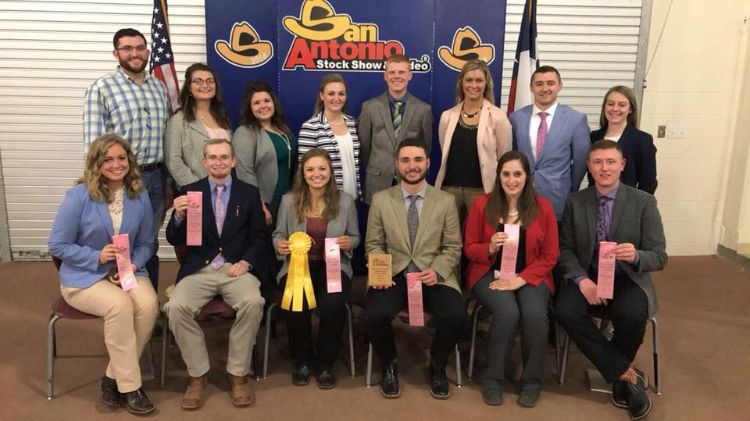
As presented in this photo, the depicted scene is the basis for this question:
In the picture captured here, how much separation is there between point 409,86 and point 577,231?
5.47ft

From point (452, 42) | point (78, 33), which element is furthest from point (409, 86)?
point (78, 33)

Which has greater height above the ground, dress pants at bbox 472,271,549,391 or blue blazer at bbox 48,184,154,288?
blue blazer at bbox 48,184,154,288

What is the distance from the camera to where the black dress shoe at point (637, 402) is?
9.32 feet

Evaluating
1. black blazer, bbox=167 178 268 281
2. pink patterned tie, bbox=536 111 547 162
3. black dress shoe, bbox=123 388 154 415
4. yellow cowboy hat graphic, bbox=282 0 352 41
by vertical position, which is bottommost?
black dress shoe, bbox=123 388 154 415

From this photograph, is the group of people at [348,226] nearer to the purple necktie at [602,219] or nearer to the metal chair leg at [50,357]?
the purple necktie at [602,219]

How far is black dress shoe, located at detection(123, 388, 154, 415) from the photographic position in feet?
9.21

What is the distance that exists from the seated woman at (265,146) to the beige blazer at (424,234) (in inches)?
27.8

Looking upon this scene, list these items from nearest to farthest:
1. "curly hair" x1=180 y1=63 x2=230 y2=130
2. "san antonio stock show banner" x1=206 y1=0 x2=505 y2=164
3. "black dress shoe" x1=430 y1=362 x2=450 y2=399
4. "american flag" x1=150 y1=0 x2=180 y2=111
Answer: "black dress shoe" x1=430 y1=362 x2=450 y2=399
"curly hair" x1=180 y1=63 x2=230 y2=130
"american flag" x1=150 y1=0 x2=180 y2=111
"san antonio stock show banner" x1=206 y1=0 x2=505 y2=164

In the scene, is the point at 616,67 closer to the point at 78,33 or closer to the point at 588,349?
the point at 588,349


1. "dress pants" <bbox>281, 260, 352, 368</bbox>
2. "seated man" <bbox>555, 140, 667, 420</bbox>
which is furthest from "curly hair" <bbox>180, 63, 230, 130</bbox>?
"seated man" <bbox>555, 140, 667, 420</bbox>

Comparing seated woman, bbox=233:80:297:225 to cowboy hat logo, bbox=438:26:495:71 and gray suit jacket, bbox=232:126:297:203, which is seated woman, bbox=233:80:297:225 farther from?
cowboy hat logo, bbox=438:26:495:71

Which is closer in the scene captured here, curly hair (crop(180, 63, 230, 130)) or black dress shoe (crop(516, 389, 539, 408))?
black dress shoe (crop(516, 389, 539, 408))

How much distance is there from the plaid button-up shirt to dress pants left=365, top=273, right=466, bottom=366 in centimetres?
156

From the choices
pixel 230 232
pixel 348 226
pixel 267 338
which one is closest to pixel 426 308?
pixel 348 226
